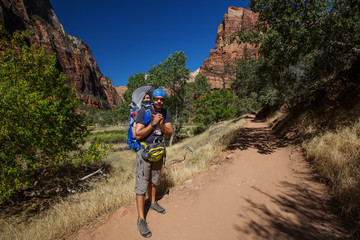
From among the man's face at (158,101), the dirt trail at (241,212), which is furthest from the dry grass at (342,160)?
the man's face at (158,101)

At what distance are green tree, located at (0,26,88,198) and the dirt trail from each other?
4588mm

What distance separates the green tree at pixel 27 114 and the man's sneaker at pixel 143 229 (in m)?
4.80

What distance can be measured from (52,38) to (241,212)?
12656 cm

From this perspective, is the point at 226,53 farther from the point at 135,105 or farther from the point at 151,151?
the point at 151,151

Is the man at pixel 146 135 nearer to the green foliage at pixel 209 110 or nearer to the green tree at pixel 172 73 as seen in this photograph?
the green tree at pixel 172 73

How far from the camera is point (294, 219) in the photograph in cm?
243

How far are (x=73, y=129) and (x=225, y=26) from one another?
124 meters

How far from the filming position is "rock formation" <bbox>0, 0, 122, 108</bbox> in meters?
68.0

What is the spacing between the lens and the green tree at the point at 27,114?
16.4 feet

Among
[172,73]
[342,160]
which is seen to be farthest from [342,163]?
[172,73]

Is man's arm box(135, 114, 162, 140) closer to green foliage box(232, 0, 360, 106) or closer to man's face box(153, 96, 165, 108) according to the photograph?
man's face box(153, 96, 165, 108)

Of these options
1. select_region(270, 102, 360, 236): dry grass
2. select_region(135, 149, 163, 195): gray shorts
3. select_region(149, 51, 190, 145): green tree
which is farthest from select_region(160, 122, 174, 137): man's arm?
select_region(149, 51, 190, 145): green tree

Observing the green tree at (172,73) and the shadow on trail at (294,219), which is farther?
the green tree at (172,73)

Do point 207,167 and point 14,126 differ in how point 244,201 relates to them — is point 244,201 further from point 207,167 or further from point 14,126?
point 14,126
